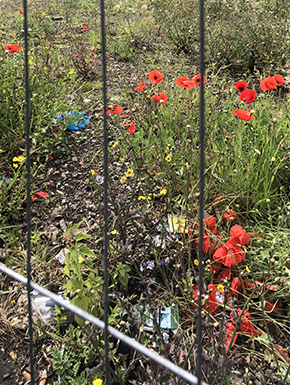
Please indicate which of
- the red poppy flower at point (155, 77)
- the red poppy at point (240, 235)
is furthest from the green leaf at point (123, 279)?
the red poppy flower at point (155, 77)

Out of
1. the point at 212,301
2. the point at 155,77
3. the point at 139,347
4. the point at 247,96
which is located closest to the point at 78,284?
the point at 212,301

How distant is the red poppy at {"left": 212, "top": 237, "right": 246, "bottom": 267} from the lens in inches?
62.4

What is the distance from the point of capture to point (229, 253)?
1.60 metres

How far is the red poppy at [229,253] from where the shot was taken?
5.20 feet

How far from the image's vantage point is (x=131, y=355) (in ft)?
4.91

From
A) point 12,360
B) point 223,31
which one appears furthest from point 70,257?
point 223,31

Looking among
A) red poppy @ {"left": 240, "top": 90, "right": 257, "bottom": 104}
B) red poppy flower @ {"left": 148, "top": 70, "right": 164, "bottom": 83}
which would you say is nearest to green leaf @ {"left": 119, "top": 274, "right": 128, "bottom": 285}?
red poppy @ {"left": 240, "top": 90, "right": 257, "bottom": 104}

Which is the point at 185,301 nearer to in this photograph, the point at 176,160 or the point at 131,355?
the point at 131,355

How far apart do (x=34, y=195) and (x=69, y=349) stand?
43.3 inches

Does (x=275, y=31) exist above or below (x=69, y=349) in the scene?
above

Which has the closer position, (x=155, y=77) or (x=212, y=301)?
(x=212, y=301)

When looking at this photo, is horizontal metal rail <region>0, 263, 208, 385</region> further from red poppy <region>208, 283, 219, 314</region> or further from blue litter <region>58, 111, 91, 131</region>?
blue litter <region>58, 111, 91, 131</region>

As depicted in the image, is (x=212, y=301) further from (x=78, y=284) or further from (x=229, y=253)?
(x=78, y=284)

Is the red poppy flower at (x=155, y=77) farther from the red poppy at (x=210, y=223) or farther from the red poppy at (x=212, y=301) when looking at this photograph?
the red poppy at (x=212, y=301)
